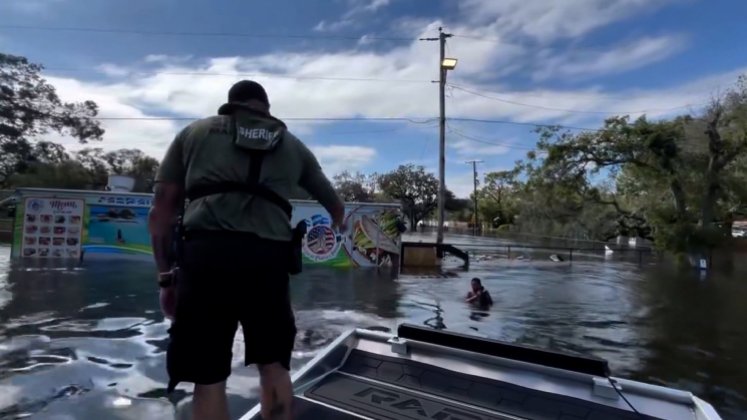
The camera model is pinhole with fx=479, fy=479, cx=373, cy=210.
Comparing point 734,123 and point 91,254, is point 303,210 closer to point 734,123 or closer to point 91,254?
point 91,254

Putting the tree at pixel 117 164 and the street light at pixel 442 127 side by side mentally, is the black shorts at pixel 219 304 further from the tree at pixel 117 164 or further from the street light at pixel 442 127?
the tree at pixel 117 164

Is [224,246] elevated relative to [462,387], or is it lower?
elevated

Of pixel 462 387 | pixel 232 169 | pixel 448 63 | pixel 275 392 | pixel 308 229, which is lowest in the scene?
pixel 462 387

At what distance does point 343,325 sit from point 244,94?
5.28 meters

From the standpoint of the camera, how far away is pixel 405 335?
9.36 ft

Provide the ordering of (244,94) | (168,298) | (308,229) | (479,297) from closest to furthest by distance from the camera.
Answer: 1. (168,298)
2. (244,94)
3. (479,297)
4. (308,229)

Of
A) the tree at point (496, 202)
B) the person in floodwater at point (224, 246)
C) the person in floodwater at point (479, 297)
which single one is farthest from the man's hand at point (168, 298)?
the tree at point (496, 202)

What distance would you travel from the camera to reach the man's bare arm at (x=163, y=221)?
1.84 metres

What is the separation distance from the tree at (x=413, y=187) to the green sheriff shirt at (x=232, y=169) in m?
61.2

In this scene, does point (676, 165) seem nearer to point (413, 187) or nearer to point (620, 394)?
point (620, 394)

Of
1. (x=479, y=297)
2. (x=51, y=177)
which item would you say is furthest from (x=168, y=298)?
(x=51, y=177)

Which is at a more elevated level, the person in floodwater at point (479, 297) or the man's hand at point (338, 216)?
the man's hand at point (338, 216)

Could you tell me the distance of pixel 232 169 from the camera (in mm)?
1768

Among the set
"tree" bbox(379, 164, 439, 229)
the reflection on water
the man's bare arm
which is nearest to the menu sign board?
the reflection on water
